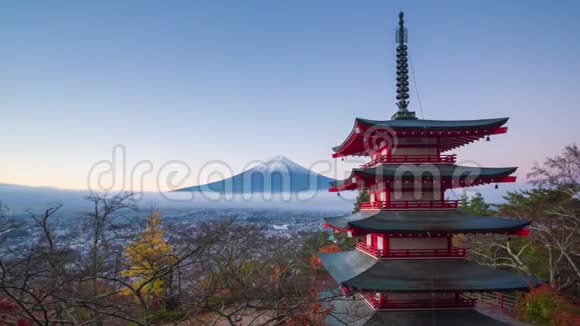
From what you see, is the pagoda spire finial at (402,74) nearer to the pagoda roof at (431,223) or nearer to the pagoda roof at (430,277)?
the pagoda roof at (431,223)

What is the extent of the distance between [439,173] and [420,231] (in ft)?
6.25

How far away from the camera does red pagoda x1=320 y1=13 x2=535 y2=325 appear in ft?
32.6

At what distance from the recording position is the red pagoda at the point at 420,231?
32.6ft

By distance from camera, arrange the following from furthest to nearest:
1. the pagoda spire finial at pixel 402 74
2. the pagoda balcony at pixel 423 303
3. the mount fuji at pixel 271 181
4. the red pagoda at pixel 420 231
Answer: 1. the mount fuji at pixel 271 181
2. the pagoda spire finial at pixel 402 74
3. the pagoda balcony at pixel 423 303
4. the red pagoda at pixel 420 231

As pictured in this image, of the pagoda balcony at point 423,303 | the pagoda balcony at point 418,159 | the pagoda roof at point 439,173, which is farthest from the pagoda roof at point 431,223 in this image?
the pagoda balcony at point 423,303

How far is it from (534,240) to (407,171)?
1973cm

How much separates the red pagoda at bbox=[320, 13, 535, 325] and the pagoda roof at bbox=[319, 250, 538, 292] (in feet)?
0.09

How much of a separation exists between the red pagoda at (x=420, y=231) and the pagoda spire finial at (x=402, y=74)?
1013 mm

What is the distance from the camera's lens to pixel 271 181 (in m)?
53.0

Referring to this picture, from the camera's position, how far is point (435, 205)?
36.7ft

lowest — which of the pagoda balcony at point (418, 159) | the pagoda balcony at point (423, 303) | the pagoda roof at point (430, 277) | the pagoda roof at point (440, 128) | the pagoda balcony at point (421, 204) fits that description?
the pagoda balcony at point (423, 303)

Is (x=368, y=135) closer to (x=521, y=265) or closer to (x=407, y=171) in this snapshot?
(x=407, y=171)

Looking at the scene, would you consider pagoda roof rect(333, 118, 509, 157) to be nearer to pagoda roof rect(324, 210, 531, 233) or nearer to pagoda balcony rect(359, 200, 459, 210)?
pagoda balcony rect(359, 200, 459, 210)

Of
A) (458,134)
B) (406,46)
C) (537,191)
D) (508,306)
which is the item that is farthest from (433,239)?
(537,191)
